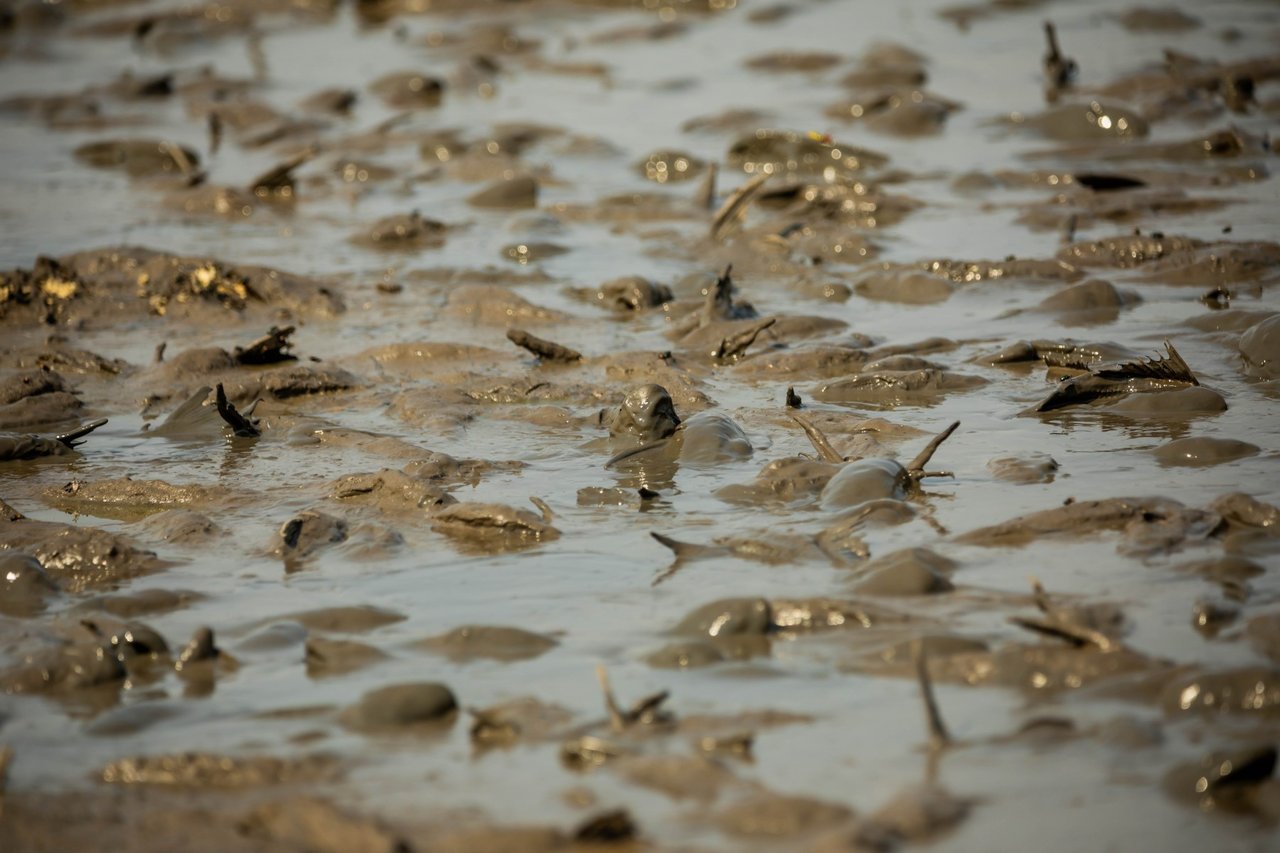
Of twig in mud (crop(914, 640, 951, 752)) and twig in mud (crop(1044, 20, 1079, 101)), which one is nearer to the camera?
twig in mud (crop(914, 640, 951, 752))

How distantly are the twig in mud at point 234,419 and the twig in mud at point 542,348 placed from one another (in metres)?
1.18

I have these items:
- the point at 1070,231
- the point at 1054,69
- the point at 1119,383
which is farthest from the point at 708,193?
the point at 1119,383

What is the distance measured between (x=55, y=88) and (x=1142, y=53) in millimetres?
9467

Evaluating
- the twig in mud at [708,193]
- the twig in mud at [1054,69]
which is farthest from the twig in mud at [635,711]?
the twig in mud at [1054,69]

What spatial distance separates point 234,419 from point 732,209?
3.43 meters

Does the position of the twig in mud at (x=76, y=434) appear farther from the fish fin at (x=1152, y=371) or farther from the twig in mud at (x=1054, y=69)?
the twig in mud at (x=1054, y=69)

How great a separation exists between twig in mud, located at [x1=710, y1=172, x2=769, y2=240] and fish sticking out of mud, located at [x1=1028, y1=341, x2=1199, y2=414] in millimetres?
2915

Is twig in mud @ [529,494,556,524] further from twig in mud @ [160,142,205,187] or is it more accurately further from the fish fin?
twig in mud @ [160,142,205,187]

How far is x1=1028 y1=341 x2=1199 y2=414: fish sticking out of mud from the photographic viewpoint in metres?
5.40

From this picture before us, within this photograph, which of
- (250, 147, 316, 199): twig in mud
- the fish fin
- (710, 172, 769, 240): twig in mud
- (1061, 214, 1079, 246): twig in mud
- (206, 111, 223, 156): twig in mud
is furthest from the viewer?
(206, 111, 223, 156): twig in mud

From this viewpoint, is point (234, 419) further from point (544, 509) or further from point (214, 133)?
point (214, 133)

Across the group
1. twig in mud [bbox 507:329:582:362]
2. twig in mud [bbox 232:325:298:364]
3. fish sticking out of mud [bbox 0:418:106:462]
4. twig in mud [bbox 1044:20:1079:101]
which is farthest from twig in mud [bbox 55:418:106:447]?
twig in mud [bbox 1044:20:1079:101]

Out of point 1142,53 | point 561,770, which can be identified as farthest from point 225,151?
→ point 561,770

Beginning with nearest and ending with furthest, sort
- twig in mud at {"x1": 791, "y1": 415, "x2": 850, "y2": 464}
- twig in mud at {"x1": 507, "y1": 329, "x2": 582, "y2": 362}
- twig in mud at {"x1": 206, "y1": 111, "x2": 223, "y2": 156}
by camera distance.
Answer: twig in mud at {"x1": 791, "y1": 415, "x2": 850, "y2": 464}
twig in mud at {"x1": 507, "y1": 329, "x2": 582, "y2": 362}
twig in mud at {"x1": 206, "y1": 111, "x2": 223, "y2": 156}
